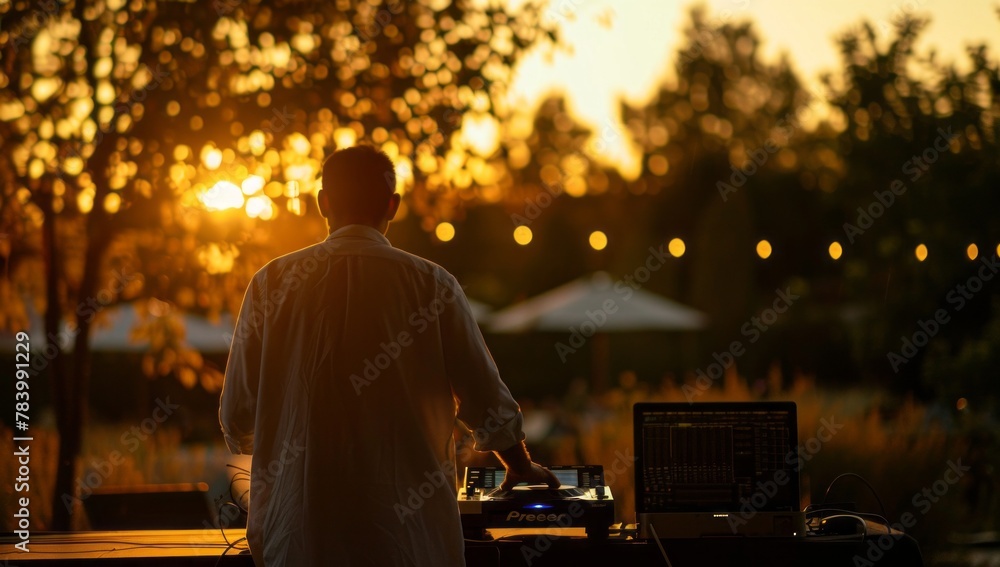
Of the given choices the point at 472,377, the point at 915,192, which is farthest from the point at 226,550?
the point at 915,192

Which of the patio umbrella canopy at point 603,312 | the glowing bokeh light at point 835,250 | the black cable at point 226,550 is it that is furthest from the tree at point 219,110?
the patio umbrella canopy at point 603,312

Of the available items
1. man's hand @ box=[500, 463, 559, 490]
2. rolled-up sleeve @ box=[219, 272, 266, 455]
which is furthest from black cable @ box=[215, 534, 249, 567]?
man's hand @ box=[500, 463, 559, 490]

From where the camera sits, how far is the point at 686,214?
22.6 meters

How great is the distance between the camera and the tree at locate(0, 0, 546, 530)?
171 inches

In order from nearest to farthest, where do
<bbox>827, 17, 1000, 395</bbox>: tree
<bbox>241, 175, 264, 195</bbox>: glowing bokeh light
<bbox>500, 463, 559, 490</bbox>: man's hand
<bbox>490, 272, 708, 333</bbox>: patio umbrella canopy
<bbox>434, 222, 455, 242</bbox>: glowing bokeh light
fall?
<bbox>500, 463, 559, 490</bbox>: man's hand, <bbox>241, 175, 264, 195</bbox>: glowing bokeh light, <bbox>434, 222, 455, 242</bbox>: glowing bokeh light, <bbox>827, 17, 1000, 395</bbox>: tree, <bbox>490, 272, 708, 333</bbox>: patio umbrella canopy

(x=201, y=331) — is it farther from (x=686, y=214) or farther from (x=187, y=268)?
(x=686, y=214)

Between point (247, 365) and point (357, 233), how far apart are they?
1.24 feet

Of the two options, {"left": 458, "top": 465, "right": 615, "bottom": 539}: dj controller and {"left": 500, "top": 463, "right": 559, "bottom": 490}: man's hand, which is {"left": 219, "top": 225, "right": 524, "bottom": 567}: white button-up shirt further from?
{"left": 458, "top": 465, "right": 615, "bottom": 539}: dj controller

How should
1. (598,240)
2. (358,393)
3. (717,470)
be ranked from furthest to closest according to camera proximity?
(598,240)
(717,470)
(358,393)

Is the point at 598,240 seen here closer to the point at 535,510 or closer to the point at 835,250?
the point at 835,250

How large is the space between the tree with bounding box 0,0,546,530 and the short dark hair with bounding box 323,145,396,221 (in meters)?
2.24

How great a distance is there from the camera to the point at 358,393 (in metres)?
2.05

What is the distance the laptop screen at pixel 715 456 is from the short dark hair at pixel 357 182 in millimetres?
979

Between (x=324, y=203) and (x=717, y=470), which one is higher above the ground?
(x=324, y=203)
